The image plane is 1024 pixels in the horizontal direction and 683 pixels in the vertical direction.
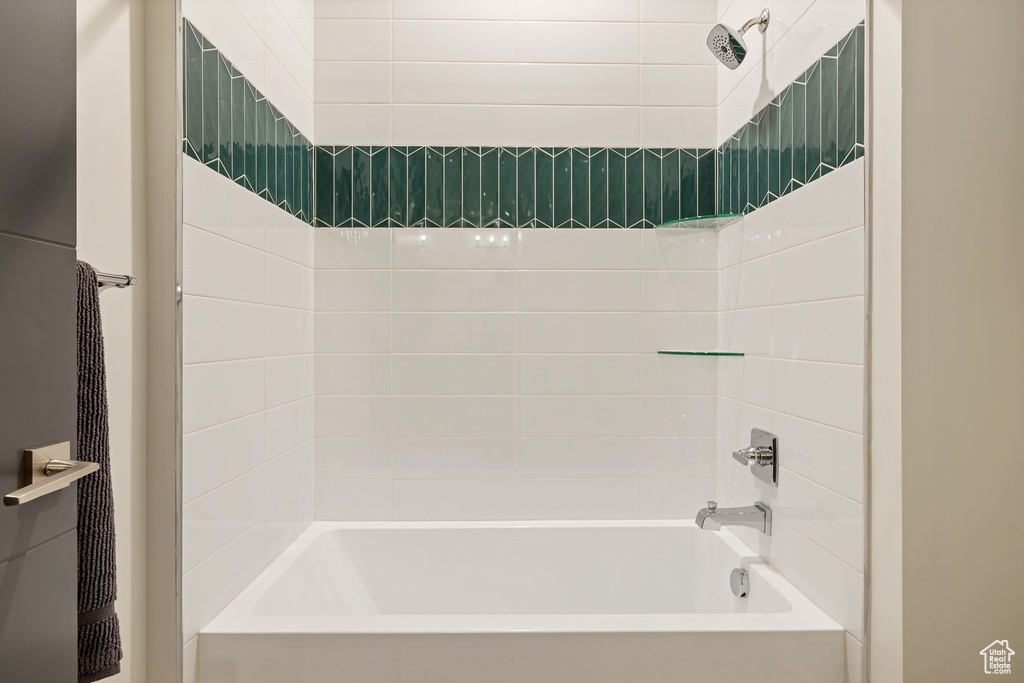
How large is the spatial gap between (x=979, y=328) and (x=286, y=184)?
70.7 inches

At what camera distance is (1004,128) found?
1172 mm

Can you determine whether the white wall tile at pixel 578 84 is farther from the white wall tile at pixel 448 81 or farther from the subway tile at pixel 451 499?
the subway tile at pixel 451 499

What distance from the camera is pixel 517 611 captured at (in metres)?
2.09

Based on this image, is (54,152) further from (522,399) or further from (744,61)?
(744,61)

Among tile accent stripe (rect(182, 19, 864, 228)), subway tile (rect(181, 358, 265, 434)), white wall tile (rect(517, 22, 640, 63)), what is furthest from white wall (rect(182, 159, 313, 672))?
white wall tile (rect(517, 22, 640, 63))

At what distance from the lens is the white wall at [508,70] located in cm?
216

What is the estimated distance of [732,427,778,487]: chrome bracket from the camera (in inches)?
66.6

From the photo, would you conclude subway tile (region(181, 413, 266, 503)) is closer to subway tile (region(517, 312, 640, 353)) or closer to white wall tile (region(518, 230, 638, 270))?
subway tile (region(517, 312, 640, 353))

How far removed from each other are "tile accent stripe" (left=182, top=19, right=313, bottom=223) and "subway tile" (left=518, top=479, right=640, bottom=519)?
1218 mm

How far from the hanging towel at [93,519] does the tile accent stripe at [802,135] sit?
1.45 metres

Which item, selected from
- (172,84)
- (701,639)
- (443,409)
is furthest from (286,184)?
(701,639)

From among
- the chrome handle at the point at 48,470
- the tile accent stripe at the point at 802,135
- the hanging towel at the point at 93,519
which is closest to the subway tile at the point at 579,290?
the tile accent stripe at the point at 802,135

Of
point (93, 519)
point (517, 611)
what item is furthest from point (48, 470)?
point (517, 611)

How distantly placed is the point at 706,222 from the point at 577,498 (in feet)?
3.43
